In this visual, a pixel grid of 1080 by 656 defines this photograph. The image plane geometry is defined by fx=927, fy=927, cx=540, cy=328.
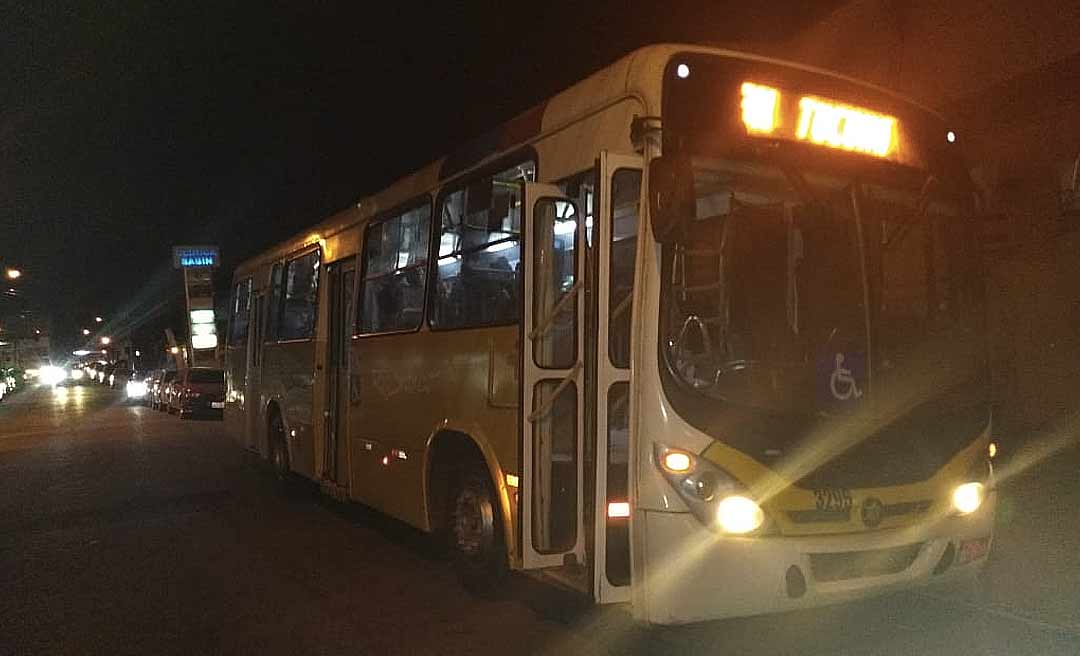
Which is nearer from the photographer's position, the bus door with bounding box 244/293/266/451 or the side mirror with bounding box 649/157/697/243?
the side mirror with bounding box 649/157/697/243

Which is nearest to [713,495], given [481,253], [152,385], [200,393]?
[481,253]

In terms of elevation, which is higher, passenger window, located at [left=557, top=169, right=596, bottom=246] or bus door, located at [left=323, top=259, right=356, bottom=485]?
passenger window, located at [left=557, top=169, right=596, bottom=246]

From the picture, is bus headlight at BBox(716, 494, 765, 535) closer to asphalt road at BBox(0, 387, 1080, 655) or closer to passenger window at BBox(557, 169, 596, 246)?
asphalt road at BBox(0, 387, 1080, 655)

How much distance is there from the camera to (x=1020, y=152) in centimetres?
1205

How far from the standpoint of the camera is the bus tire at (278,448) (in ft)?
38.6

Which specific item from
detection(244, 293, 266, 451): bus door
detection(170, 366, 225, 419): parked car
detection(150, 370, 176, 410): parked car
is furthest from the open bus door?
detection(150, 370, 176, 410): parked car

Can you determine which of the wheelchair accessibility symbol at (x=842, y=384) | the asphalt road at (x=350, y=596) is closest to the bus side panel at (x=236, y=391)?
the asphalt road at (x=350, y=596)

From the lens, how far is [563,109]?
5.76 meters

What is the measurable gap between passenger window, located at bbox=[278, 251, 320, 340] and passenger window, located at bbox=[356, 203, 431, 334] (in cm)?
183

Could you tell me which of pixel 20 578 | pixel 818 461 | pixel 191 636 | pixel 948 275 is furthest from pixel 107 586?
pixel 948 275

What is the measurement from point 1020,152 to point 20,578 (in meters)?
12.3

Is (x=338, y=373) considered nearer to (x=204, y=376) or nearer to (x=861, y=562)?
(x=861, y=562)

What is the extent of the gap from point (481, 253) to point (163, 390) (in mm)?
29511

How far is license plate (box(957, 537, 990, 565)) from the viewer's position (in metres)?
5.27
